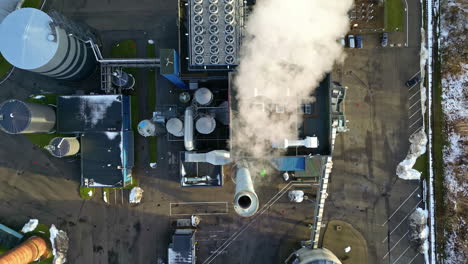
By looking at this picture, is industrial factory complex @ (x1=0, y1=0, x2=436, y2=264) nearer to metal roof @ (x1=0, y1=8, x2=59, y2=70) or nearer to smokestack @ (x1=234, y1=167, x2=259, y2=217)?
metal roof @ (x1=0, y1=8, x2=59, y2=70)

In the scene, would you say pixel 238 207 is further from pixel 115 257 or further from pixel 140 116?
pixel 115 257

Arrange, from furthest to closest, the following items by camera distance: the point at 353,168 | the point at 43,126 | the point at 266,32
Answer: the point at 353,168 → the point at 43,126 → the point at 266,32

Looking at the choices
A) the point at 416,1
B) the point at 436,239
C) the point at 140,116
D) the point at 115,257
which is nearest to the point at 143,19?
the point at 140,116

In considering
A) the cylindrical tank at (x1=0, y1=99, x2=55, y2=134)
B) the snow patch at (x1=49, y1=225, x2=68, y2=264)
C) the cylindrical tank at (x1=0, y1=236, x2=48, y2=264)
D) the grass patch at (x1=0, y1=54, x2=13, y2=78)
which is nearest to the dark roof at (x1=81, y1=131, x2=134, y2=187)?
the cylindrical tank at (x1=0, y1=99, x2=55, y2=134)

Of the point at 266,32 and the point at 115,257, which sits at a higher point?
the point at 266,32

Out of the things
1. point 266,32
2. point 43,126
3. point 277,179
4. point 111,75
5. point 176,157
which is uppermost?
point 266,32

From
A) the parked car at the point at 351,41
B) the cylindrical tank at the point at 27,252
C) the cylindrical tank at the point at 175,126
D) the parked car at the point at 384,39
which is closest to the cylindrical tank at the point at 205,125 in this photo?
the cylindrical tank at the point at 175,126
